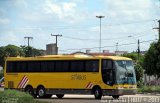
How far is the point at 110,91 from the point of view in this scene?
33562 mm

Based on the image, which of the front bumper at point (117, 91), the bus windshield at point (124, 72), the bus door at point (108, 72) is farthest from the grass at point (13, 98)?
the bus windshield at point (124, 72)

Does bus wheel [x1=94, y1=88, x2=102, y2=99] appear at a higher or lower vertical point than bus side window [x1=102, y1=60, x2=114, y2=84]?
lower

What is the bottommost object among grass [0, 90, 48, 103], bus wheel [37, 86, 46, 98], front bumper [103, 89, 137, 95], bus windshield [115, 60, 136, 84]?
→ bus wheel [37, 86, 46, 98]

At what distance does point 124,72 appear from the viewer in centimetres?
3400

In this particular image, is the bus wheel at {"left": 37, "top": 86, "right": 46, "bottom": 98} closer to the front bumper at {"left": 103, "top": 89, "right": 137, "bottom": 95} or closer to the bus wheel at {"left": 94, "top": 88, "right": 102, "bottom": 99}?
the bus wheel at {"left": 94, "top": 88, "right": 102, "bottom": 99}

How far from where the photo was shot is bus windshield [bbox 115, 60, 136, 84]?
3362cm

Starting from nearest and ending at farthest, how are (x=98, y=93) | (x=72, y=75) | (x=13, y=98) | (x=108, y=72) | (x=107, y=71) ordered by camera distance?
(x=13, y=98) → (x=108, y=72) → (x=107, y=71) → (x=98, y=93) → (x=72, y=75)

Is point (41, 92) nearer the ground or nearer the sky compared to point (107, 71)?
nearer the ground

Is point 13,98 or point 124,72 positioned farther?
point 124,72

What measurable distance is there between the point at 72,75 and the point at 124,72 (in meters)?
4.16

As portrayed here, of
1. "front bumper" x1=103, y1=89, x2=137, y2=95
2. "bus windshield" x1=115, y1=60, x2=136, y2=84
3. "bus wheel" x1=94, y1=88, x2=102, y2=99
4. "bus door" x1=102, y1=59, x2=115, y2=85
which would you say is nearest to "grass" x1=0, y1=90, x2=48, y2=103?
"bus wheel" x1=94, y1=88, x2=102, y2=99

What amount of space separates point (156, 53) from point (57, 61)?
27.0 meters

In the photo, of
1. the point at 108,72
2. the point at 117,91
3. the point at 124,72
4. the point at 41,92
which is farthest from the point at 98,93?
the point at 41,92

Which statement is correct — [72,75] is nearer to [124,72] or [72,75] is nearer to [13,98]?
[124,72]
